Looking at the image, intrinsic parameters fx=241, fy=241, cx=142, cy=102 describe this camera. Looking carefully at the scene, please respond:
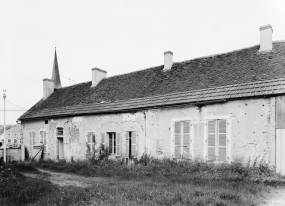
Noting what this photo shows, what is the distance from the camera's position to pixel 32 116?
18.2 meters

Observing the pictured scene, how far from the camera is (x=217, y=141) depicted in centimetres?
1000

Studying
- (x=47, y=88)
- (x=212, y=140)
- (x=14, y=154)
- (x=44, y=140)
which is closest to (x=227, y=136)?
(x=212, y=140)

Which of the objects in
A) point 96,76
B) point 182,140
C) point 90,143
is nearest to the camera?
point 182,140

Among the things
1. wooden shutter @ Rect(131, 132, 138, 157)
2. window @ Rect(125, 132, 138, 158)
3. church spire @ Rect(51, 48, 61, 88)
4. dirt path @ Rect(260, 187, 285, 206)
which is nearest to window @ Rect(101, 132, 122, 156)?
window @ Rect(125, 132, 138, 158)

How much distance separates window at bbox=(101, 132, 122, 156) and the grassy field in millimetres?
1861

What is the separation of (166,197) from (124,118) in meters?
7.31

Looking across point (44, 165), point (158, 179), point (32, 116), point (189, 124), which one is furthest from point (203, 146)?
point (32, 116)

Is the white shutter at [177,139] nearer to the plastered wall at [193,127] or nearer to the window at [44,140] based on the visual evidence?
the plastered wall at [193,127]

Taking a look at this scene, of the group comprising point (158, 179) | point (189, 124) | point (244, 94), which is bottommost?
point (158, 179)

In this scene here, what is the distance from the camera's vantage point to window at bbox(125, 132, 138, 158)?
41.0 feet

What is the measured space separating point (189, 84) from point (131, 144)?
4325 mm

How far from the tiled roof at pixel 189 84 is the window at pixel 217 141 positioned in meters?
1.09

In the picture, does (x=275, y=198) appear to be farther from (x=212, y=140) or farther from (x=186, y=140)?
(x=186, y=140)

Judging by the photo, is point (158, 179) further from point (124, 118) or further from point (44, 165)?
point (44, 165)
